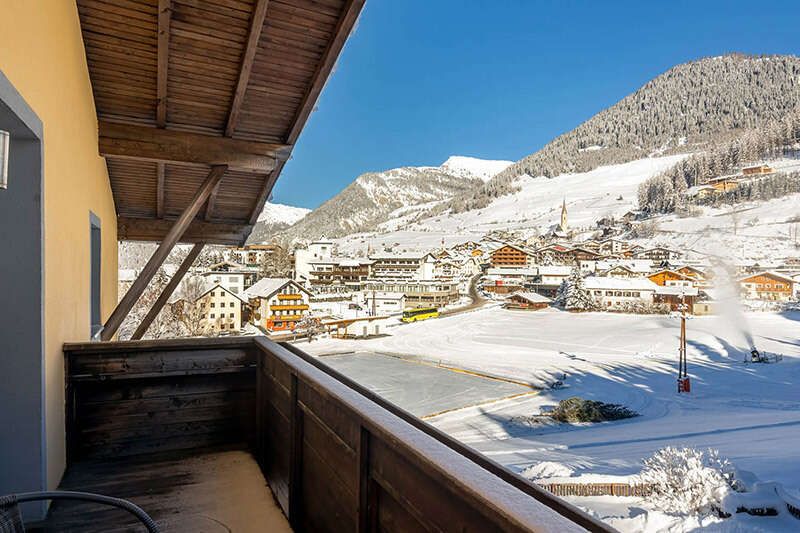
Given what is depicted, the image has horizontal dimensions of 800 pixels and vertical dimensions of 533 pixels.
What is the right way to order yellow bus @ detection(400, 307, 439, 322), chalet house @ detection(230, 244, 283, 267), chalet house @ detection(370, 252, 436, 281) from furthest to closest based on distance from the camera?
1. chalet house @ detection(370, 252, 436, 281)
2. chalet house @ detection(230, 244, 283, 267)
3. yellow bus @ detection(400, 307, 439, 322)

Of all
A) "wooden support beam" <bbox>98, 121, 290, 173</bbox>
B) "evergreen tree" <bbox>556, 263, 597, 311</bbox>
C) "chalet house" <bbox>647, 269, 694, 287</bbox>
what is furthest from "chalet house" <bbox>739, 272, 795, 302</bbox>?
"wooden support beam" <bbox>98, 121, 290, 173</bbox>

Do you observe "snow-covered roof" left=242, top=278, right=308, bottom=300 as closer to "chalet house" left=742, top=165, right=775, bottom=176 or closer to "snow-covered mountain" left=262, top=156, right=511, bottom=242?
"snow-covered mountain" left=262, top=156, right=511, bottom=242

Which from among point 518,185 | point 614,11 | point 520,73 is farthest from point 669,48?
point 518,185

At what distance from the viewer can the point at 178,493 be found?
2.46 meters

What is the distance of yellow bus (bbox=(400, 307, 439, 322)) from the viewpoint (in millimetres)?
33500

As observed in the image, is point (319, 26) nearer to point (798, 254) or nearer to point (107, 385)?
point (107, 385)

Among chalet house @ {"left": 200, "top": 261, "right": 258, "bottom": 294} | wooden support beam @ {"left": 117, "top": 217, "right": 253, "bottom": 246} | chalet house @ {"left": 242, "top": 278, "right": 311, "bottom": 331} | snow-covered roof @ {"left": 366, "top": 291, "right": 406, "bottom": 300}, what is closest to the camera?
wooden support beam @ {"left": 117, "top": 217, "right": 253, "bottom": 246}

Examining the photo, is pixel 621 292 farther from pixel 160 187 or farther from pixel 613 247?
pixel 160 187

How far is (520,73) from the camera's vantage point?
11850 cm

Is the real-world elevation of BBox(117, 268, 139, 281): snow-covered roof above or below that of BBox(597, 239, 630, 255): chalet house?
below

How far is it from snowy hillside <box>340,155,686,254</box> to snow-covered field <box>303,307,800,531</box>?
1418 inches

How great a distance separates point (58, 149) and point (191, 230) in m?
3.71

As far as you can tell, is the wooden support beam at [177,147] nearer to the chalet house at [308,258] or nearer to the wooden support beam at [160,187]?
the wooden support beam at [160,187]

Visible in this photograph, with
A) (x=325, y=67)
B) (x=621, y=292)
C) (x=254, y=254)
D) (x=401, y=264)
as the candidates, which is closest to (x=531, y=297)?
(x=621, y=292)
